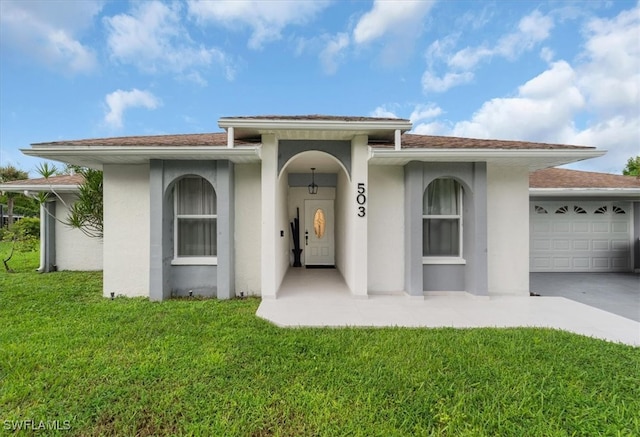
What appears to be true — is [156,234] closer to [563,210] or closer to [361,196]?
[361,196]

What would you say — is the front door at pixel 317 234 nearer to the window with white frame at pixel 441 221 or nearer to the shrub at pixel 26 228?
the window with white frame at pixel 441 221

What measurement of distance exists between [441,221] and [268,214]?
14.1 feet

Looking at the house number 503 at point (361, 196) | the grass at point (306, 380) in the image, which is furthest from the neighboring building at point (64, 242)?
the house number 503 at point (361, 196)

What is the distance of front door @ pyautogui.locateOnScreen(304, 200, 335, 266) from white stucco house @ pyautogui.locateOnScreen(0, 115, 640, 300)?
12.3ft

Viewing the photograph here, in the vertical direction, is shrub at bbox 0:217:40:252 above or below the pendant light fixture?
below

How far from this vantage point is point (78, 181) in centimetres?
984

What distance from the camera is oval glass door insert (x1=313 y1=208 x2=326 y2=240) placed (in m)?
10.6

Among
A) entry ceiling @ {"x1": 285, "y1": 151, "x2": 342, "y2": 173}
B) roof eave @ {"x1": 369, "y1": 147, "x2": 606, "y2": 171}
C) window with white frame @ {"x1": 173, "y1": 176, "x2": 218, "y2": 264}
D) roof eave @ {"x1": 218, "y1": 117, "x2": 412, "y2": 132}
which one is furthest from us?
entry ceiling @ {"x1": 285, "y1": 151, "x2": 342, "y2": 173}

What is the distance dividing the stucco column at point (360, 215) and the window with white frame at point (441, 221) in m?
1.68

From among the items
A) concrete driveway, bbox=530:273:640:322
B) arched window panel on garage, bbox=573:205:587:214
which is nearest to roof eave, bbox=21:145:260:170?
concrete driveway, bbox=530:273:640:322

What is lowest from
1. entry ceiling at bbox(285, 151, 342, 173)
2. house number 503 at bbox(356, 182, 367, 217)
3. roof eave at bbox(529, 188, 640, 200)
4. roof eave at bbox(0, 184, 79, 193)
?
house number 503 at bbox(356, 182, 367, 217)

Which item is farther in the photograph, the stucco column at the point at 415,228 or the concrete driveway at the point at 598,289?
the stucco column at the point at 415,228

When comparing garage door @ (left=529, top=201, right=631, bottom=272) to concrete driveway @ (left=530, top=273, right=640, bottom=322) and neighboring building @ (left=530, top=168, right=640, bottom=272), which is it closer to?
neighboring building @ (left=530, top=168, right=640, bottom=272)

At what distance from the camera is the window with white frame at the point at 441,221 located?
691 cm
